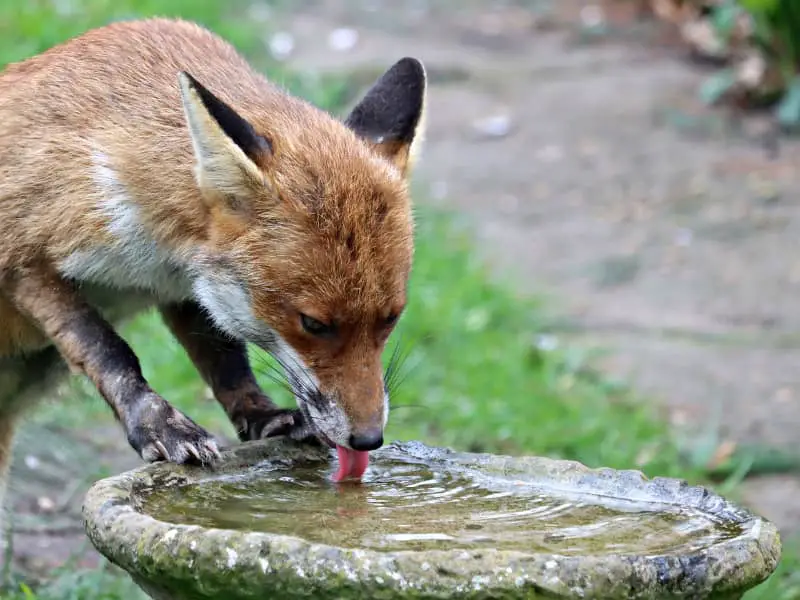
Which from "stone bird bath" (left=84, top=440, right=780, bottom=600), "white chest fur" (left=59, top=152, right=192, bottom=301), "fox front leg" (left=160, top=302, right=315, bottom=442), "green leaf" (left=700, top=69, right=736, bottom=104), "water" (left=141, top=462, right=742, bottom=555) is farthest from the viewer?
"green leaf" (left=700, top=69, right=736, bottom=104)

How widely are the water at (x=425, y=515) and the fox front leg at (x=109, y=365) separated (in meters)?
0.19

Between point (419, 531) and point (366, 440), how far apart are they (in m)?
0.63

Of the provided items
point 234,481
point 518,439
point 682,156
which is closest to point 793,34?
point 682,156

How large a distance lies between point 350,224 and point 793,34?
9625mm

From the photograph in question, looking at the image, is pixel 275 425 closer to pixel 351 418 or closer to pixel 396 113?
pixel 351 418

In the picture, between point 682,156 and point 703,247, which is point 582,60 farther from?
point 703,247

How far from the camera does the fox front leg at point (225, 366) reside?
190 inches

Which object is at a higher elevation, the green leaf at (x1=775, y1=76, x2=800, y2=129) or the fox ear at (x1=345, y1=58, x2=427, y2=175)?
the fox ear at (x1=345, y1=58, x2=427, y2=175)

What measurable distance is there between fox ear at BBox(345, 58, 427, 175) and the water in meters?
1.32

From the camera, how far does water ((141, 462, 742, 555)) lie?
3.25m

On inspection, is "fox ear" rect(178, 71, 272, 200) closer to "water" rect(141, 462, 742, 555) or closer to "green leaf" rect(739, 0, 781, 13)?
"water" rect(141, 462, 742, 555)

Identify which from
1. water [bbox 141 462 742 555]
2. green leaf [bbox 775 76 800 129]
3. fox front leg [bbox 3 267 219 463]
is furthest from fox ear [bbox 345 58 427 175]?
green leaf [bbox 775 76 800 129]

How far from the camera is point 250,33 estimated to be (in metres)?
13.7

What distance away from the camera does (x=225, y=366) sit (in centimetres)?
495
